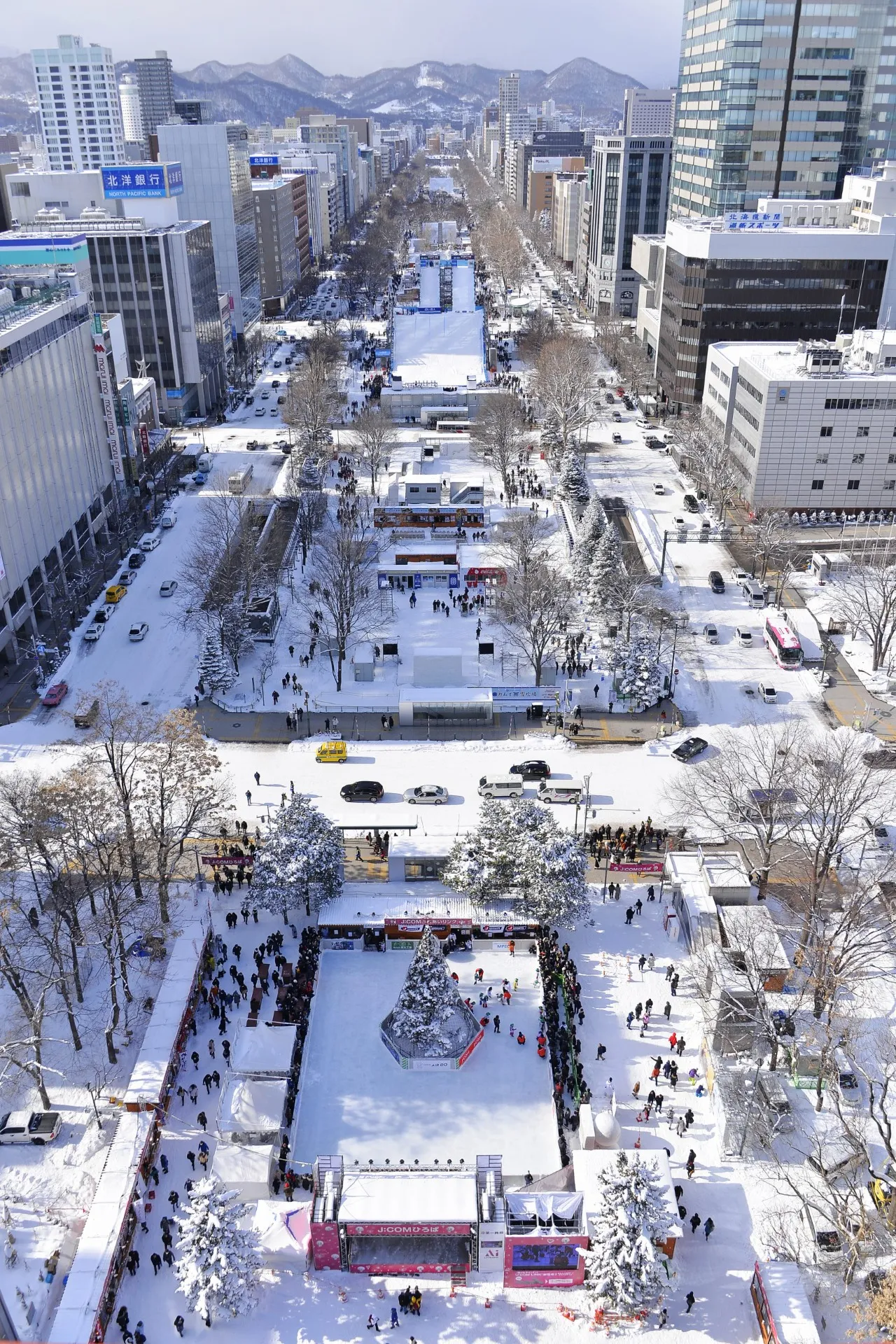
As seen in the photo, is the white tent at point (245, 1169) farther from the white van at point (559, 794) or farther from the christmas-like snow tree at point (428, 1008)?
the white van at point (559, 794)

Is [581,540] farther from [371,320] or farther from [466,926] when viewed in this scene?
[371,320]

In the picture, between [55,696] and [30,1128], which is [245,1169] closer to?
[30,1128]

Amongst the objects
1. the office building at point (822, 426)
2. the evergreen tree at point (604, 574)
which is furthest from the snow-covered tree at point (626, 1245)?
the office building at point (822, 426)

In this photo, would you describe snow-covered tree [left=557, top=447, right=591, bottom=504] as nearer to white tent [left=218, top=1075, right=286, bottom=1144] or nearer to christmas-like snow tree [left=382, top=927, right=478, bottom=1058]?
christmas-like snow tree [left=382, top=927, right=478, bottom=1058]

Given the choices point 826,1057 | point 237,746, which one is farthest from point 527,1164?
point 237,746

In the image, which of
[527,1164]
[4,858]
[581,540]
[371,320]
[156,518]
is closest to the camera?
[527,1164]

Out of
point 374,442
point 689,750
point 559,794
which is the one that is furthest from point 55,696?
point 374,442
